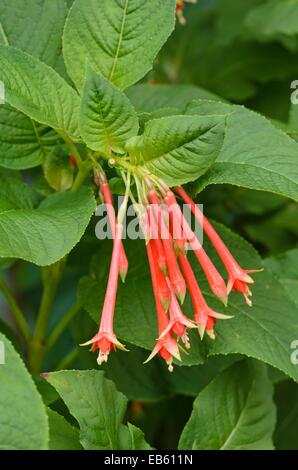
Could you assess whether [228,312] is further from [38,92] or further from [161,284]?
[38,92]

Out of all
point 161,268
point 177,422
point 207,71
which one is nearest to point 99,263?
point 161,268

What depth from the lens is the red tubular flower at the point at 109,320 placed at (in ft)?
2.89

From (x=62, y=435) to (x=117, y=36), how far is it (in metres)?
0.49

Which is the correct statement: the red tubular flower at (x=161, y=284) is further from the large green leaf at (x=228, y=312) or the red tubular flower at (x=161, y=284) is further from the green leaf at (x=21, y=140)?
the green leaf at (x=21, y=140)

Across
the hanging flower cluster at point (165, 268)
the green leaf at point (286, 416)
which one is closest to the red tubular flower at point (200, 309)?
the hanging flower cluster at point (165, 268)

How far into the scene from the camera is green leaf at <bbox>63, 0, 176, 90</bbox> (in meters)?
1.00

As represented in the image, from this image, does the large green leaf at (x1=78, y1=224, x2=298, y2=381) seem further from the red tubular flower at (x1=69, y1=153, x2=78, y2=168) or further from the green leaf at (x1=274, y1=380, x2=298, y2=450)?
the green leaf at (x1=274, y1=380, x2=298, y2=450)

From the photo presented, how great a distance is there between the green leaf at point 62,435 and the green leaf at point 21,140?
1.11ft

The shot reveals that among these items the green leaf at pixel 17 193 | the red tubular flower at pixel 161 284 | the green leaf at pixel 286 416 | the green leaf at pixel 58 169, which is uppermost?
the green leaf at pixel 58 169

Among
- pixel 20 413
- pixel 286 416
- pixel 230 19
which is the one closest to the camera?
pixel 20 413

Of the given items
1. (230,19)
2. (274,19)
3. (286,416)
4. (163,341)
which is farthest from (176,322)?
(230,19)

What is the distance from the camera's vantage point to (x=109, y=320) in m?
0.89

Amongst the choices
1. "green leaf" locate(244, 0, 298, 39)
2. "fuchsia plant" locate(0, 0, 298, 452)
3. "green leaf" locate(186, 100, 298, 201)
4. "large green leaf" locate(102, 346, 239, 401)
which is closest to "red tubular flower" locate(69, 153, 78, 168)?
"fuchsia plant" locate(0, 0, 298, 452)

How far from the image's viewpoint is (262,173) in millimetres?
918
